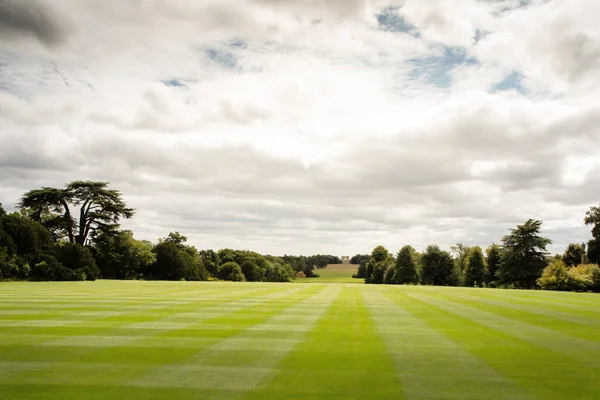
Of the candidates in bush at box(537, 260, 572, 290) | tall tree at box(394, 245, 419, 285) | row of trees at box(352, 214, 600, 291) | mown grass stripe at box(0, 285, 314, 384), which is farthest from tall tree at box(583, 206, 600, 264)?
mown grass stripe at box(0, 285, 314, 384)

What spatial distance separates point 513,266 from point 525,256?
9.13 ft

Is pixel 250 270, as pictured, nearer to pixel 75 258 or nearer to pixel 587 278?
pixel 75 258

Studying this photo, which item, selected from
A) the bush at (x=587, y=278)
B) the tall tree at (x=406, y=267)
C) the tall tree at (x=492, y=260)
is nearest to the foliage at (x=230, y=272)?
the tall tree at (x=406, y=267)

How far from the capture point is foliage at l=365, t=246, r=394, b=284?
5679 inches

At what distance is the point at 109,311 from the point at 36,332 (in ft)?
20.8

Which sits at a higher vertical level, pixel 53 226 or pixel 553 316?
pixel 53 226

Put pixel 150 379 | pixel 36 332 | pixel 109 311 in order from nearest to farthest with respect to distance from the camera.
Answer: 1. pixel 150 379
2. pixel 36 332
3. pixel 109 311

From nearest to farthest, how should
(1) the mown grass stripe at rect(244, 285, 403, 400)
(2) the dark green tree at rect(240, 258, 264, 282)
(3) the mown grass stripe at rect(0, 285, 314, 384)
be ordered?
(1) the mown grass stripe at rect(244, 285, 403, 400) < (3) the mown grass stripe at rect(0, 285, 314, 384) < (2) the dark green tree at rect(240, 258, 264, 282)

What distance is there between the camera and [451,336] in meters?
14.7

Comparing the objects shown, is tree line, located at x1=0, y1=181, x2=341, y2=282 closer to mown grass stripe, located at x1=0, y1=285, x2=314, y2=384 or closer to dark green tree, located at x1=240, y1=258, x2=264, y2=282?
dark green tree, located at x1=240, y1=258, x2=264, y2=282

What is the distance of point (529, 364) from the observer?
10688 millimetres

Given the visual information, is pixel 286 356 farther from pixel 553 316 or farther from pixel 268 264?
pixel 268 264

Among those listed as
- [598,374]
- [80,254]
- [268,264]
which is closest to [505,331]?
[598,374]

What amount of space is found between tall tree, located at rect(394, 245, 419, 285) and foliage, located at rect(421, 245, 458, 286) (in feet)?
24.2
